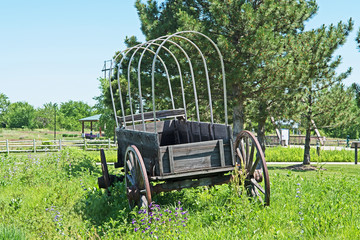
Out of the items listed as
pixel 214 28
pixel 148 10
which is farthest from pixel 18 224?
pixel 148 10

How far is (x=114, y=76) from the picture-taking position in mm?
20828

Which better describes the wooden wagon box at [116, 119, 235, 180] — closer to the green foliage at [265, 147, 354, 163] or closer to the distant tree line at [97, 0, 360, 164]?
the distant tree line at [97, 0, 360, 164]

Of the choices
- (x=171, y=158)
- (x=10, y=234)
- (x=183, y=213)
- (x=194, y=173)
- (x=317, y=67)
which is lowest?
(x=10, y=234)

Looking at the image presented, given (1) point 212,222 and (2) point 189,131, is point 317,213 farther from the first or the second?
(2) point 189,131

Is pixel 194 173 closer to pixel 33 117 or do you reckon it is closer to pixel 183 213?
pixel 183 213

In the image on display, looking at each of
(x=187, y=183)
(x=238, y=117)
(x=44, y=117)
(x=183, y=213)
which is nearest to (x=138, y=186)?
(x=187, y=183)

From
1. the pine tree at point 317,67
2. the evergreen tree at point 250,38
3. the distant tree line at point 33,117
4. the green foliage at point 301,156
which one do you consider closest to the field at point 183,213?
the evergreen tree at point 250,38

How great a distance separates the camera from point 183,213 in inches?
171

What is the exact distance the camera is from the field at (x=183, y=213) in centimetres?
415

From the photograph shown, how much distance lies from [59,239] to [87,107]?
7835cm

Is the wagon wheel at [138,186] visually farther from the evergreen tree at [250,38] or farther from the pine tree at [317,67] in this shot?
the pine tree at [317,67]

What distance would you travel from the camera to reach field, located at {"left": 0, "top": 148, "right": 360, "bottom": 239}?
415cm

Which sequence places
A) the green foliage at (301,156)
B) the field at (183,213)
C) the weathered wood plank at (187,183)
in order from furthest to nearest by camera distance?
the green foliage at (301,156), the weathered wood plank at (187,183), the field at (183,213)

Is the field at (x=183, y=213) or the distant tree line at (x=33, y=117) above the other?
the distant tree line at (x=33, y=117)
